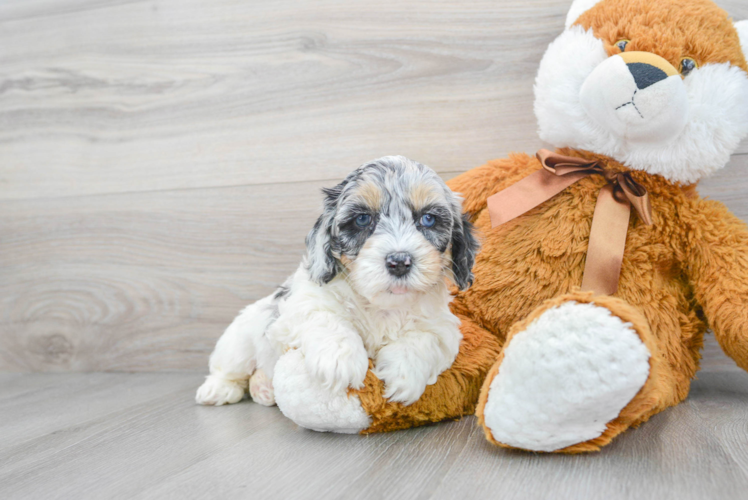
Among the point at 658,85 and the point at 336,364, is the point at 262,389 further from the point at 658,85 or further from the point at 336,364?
the point at 658,85

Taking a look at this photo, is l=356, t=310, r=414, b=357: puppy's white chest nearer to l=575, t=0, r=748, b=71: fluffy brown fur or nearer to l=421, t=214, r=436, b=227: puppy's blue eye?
l=421, t=214, r=436, b=227: puppy's blue eye

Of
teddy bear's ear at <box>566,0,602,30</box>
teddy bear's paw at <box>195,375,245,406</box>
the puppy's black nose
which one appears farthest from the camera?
teddy bear's paw at <box>195,375,245,406</box>

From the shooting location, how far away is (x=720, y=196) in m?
1.86

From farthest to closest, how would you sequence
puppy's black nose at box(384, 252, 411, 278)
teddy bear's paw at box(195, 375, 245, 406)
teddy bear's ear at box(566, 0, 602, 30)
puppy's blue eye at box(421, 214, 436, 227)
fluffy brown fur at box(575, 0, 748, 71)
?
teddy bear's paw at box(195, 375, 245, 406), teddy bear's ear at box(566, 0, 602, 30), fluffy brown fur at box(575, 0, 748, 71), puppy's blue eye at box(421, 214, 436, 227), puppy's black nose at box(384, 252, 411, 278)

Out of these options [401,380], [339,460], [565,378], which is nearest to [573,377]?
[565,378]

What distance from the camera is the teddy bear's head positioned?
137 centimetres

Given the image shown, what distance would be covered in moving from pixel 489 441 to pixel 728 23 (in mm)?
1219

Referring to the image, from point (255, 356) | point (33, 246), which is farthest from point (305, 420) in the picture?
point (33, 246)

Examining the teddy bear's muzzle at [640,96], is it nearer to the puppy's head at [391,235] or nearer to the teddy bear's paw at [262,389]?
the puppy's head at [391,235]

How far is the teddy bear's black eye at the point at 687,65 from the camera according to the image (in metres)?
1.43

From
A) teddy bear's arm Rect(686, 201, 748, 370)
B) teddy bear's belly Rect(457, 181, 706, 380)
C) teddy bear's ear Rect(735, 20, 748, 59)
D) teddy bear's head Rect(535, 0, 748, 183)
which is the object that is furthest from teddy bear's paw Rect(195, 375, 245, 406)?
teddy bear's ear Rect(735, 20, 748, 59)

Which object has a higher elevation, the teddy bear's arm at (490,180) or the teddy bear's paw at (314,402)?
the teddy bear's arm at (490,180)

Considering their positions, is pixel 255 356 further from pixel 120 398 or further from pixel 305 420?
pixel 120 398

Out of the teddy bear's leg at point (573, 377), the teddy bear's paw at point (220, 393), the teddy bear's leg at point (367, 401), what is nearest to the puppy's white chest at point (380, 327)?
the teddy bear's leg at point (367, 401)
